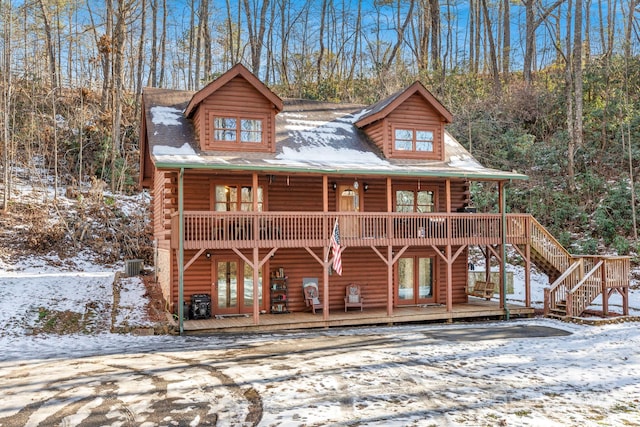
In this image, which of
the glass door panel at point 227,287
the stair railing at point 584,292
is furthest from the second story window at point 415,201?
the glass door panel at point 227,287

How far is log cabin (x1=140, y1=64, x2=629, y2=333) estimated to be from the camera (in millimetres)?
15656

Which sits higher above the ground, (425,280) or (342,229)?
(342,229)

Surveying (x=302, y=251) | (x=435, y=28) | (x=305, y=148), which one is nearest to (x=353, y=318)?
(x=302, y=251)

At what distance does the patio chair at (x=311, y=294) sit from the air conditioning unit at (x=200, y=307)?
3.41 meters

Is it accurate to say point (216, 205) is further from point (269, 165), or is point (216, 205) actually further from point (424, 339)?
point (424, 339)

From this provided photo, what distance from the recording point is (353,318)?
648 inches

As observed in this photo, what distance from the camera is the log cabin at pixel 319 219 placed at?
15.7 meters

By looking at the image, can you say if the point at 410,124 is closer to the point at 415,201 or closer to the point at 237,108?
the point at 415,201

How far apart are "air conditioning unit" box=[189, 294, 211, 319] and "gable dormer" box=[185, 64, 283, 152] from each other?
480 centimetres

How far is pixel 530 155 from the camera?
31156mm

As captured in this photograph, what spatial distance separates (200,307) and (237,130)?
6024 millimetres

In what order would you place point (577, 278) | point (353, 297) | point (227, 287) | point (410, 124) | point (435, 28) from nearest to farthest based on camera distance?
1. point (227, 287)
2. point (577, 278)
3. point (353, 297)
4. point (410, 124)
5. point (435, 28)

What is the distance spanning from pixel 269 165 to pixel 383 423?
9278 mm

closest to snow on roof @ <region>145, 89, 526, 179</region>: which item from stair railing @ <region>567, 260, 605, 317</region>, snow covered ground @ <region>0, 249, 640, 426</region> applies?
stair railing @ <region>567, 260, 605, 317</region>
